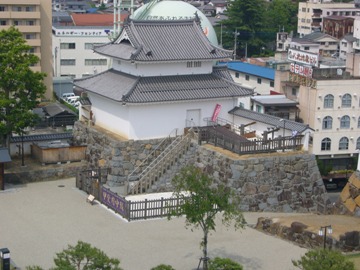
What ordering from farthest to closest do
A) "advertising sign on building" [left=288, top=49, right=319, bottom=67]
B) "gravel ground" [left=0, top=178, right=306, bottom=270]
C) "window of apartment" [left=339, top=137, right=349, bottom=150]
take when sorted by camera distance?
"advertising sign on building" [left=288, top=49, right=319, bottom=67]
"window of apartment" [left=339, top=137, right=349, bottom=150]
"gravel ground" [left=0, top=178, right=306, bottom=270]

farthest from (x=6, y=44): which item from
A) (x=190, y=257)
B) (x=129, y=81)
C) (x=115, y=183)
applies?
(x=190, y=257)

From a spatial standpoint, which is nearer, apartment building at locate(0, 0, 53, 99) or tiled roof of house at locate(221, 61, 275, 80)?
tiled roof of house at locate(221, 61, 275, 80)

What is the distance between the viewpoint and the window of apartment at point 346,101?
1676 inches

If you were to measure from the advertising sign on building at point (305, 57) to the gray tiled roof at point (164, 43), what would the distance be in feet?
46.2

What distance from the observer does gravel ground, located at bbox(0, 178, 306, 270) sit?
2555cm

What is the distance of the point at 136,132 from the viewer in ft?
117

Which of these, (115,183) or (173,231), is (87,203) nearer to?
(115,183)

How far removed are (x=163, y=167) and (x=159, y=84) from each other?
15.6 ft

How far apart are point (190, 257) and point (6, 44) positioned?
1823 cm

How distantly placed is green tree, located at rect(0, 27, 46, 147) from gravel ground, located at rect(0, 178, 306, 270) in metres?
4.97

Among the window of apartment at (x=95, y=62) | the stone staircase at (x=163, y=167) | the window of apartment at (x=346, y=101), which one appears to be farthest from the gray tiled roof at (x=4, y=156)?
the window of apartment at (x=95, y=62)

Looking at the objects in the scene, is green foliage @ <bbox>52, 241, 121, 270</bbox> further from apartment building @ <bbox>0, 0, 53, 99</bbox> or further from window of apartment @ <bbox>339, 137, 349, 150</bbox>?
apartment building @ <bbox>0, 0, 53, 99</bbox>

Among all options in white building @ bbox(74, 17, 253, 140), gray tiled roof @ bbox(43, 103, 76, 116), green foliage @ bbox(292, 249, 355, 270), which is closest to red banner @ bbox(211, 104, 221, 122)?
white building @ bbox(74, 17, 253, 140)

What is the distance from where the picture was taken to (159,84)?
3638 cm
